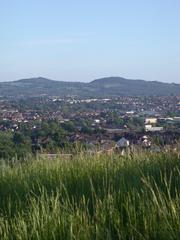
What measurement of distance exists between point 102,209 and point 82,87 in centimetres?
6942

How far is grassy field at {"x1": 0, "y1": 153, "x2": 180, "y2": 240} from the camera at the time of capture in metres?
3.65

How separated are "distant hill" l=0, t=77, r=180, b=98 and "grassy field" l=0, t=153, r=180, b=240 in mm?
50440

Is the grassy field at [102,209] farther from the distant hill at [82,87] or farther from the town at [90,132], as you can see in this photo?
the distant hill at [82,87]

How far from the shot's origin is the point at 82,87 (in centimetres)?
7319

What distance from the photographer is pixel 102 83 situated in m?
74.1

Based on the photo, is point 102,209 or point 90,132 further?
point 90,132

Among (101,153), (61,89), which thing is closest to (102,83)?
(61,89)

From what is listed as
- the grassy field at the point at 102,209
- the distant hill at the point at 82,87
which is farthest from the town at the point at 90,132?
the distant hill at the point at 82,87

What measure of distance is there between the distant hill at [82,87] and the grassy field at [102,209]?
1986 inches

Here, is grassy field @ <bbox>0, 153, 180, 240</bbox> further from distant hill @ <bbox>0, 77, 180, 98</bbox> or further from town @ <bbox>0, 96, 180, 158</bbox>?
distant hill @ <bbox>0, 77, 180, 98</bbox>

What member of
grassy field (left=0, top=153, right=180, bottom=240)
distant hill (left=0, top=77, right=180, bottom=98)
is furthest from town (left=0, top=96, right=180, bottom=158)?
distant hill (left=0, top=77, right=180, bottom=98)

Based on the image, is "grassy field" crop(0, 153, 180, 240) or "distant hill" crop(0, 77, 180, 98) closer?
"grassy field" crop(0, 153, 180, 240)

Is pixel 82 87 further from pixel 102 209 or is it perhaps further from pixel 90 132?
pixel 102 209

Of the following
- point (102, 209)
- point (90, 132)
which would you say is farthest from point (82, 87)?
point (102, 209)
